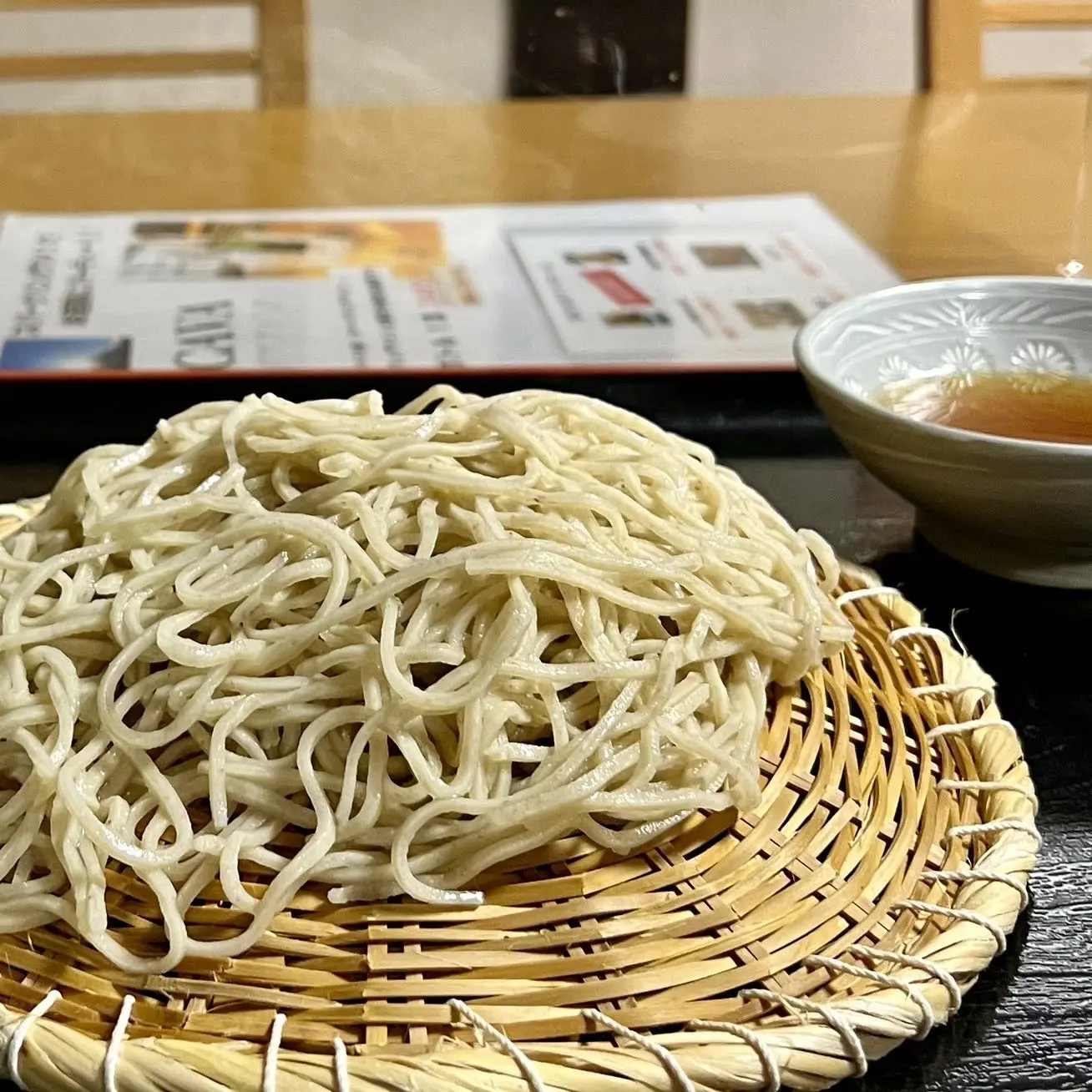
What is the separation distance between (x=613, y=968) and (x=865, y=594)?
16.2 inches

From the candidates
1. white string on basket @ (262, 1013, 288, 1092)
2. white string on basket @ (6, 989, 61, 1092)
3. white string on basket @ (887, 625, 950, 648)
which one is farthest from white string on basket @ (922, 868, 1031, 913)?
white string on basket @ (6, 989, 61, 1092)

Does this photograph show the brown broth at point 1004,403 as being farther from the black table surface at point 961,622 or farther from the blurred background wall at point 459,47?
the blurred background wall at point 459,47

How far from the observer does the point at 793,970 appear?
0.64 m

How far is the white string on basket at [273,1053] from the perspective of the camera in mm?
546

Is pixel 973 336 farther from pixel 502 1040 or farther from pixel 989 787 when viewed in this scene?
pixel 502 1040

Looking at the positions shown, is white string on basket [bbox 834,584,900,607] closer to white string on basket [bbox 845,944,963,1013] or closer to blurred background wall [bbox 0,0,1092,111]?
white string on basket [bbox 845,944,963,1013]

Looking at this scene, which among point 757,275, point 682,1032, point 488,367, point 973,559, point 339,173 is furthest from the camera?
point 339,173

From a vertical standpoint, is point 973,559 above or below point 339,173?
below

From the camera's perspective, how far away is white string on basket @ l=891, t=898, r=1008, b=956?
25.4 inches

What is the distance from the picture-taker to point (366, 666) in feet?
2.30

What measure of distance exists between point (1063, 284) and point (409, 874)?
35.6 inches

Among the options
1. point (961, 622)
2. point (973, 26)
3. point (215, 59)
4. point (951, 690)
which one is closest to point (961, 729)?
point (951, 690)

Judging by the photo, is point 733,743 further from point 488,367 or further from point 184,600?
point 488,367

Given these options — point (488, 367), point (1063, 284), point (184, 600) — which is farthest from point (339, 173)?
point (184, 600)
